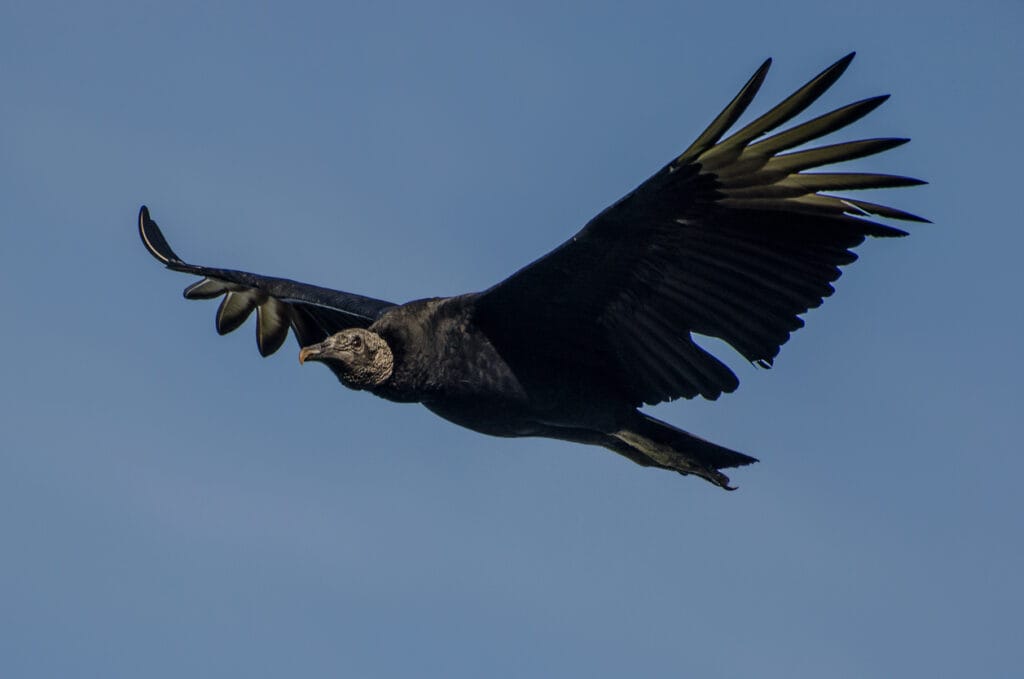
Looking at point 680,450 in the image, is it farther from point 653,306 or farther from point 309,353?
point 309,353

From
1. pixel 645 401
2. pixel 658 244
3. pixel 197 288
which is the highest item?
pixel 197 288

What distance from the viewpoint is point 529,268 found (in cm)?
576

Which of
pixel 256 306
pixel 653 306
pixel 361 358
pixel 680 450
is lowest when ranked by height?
pixel 680 450

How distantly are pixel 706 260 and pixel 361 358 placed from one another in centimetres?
149

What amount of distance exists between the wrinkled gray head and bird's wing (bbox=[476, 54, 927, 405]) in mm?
449

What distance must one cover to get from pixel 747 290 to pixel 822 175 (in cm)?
54

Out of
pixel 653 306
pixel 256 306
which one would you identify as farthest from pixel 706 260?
pixel 256 306

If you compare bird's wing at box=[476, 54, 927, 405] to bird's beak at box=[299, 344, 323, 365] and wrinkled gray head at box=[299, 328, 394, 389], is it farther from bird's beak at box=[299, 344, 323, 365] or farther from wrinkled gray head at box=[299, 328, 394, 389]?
bird's beak at box=[299, 344, 323, 365]

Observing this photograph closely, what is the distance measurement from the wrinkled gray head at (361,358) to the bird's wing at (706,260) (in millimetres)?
449

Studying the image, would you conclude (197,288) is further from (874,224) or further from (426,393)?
(874,224)

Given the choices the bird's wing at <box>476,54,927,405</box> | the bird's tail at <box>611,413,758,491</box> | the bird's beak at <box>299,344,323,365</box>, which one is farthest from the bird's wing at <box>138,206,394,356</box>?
the bird's tail at <box>611,413,758,491</box>

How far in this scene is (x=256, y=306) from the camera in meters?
7.83

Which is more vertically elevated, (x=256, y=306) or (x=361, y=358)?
(x=256, y=306)

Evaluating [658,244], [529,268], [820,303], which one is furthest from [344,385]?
[820,303]
